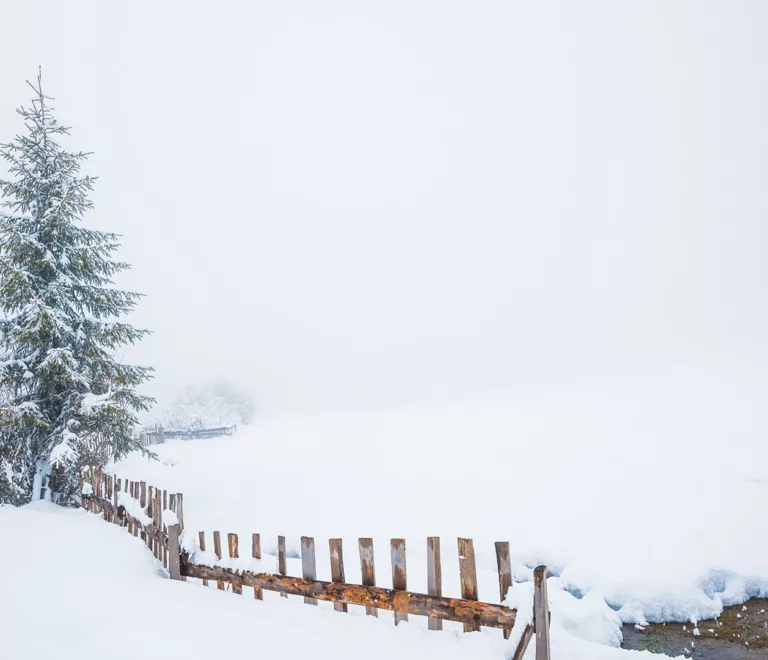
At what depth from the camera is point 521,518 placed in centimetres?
823

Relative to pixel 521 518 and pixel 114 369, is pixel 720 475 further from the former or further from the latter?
pixel 114 369

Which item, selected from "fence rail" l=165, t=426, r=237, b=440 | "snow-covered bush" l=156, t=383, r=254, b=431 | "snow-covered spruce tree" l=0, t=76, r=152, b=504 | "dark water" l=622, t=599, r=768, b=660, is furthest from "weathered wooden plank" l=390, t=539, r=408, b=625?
"snow-covered bush" l=156, t=383, r=254, b=431

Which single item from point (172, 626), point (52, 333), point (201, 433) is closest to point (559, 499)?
point (172, 626)

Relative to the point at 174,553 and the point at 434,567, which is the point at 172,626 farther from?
the point at 434,567

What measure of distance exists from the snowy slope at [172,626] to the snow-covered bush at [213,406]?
112ft

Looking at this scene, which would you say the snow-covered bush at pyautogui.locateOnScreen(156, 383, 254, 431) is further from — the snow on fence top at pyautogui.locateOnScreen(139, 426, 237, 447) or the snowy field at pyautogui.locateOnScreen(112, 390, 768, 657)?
the snowy field at pyautogui.locateOnScreen(112, 390, 768, 657)

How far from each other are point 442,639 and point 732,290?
6777cm

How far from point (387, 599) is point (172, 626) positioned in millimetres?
1906

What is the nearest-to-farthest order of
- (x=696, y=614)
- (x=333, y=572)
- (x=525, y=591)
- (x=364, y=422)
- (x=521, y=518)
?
(x=525, y=591), (x=333, y=572), (x=696, y=614), (x=521, y=518), (x=364, y=422)

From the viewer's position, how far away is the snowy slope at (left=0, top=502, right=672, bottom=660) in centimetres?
329

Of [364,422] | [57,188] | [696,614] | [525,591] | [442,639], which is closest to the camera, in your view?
[525,591]

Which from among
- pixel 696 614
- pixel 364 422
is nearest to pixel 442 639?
pixel 696 614

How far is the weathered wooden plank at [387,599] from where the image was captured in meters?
3.30

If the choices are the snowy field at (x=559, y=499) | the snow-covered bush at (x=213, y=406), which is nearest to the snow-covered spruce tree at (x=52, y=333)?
the snowy field at (x=559, y=499)
